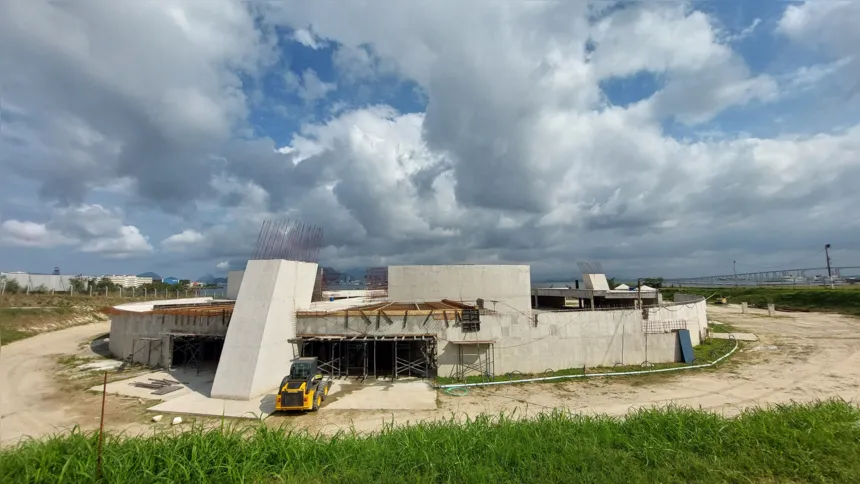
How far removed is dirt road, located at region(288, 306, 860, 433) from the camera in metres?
15.2

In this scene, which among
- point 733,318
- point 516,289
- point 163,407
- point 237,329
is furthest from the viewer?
point 733,318

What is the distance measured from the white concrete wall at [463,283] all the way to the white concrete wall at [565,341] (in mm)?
9530

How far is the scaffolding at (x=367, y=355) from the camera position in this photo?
68.0 feet

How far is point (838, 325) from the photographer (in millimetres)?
38219

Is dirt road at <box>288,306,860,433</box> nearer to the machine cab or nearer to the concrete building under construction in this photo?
the machine cab

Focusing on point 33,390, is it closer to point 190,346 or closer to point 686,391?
point 190,346

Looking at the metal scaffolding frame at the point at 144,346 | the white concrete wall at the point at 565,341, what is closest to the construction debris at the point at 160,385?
the metal scaffolding frame at the point at 144,346

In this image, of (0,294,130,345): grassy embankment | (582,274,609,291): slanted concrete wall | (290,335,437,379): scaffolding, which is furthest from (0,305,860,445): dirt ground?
(582,274,609,291): slanted concrete wall

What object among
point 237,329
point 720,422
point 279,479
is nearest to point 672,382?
point 720,422

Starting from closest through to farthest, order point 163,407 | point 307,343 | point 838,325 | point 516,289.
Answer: point 163,407
point 307,343
point 516,289
point 838,325

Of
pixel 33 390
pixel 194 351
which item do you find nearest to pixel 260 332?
pixel 194 351

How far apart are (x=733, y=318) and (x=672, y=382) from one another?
3565 centimetres

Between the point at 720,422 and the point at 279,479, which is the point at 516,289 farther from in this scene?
the point at 279,479

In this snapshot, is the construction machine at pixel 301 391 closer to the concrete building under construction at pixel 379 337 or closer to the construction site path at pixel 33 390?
the concrete building under construction at pixel 379 337
